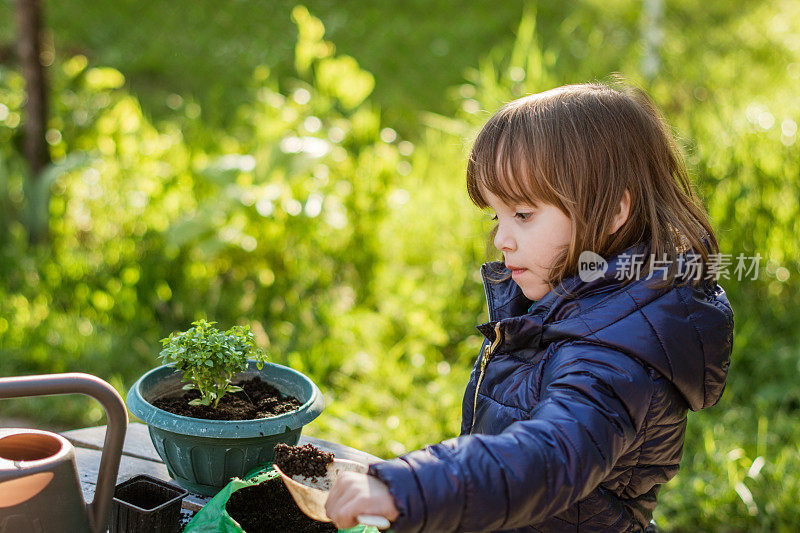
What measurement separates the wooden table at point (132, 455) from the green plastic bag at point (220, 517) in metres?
0.33

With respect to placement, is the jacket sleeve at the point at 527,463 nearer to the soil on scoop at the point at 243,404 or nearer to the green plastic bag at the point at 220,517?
the green plastic bag at the point at 220,517

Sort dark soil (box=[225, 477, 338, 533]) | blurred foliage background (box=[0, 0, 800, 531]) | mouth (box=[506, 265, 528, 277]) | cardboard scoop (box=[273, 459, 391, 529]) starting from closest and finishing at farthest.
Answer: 1. cardboard scoop (box=[273, 459, 391, 529])
2. dark soil (box=[225, 477, 338, 533])
3. mouth (box=[506, 265, 528, 277])
4. blurred foliage background (box=[0, 0, 800, 531])

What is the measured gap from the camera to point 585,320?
128 centimetres

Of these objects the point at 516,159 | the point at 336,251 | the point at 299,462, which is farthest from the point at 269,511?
the point at 336,251

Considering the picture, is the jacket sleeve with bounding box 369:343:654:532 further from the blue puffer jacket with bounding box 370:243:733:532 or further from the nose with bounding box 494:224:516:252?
the nose with bounding box 494:224:516:252

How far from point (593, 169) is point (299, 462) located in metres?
0.67

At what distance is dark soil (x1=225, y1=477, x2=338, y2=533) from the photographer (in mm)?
1322

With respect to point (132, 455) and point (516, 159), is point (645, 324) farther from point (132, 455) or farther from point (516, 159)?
point (132, 455)

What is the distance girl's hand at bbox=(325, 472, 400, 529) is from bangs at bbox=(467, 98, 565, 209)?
1.86 feet

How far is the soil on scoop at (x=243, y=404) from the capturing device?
Result: 1.50m

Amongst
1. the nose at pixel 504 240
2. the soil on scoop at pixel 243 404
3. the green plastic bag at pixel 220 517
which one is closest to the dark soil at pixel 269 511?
the green plastic bag at pixel 220 517

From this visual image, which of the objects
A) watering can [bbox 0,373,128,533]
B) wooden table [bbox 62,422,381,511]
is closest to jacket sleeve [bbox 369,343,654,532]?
watering can [bbox 0,373,128,533]

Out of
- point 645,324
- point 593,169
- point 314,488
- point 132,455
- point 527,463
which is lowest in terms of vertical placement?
point 132,455

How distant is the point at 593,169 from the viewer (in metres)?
1.36
